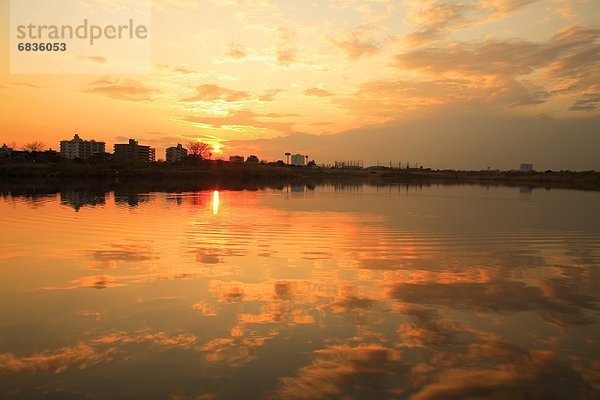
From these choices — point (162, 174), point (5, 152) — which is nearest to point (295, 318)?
point (162, 174)

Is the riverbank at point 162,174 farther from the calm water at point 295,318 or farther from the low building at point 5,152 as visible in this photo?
the calm water at point 295,318

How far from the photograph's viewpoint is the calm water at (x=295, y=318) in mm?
6816

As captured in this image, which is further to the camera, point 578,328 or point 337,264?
point 337,264

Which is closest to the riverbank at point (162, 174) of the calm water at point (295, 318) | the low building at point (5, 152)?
the low building at point (5, 152)

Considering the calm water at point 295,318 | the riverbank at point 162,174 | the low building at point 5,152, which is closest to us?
the calm water at point 295,318

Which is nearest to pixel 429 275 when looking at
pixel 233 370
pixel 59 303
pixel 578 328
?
pixel 578 328

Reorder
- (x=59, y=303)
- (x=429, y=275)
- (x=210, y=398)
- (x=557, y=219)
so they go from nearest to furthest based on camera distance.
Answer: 1. (x=210, y=398)
2. (x=59, y=303)
3. (x=429, y=275)
4. (x=557, y=219)

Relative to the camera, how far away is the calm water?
6.82 metres

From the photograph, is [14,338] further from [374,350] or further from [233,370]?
[374,350]

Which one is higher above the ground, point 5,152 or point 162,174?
point 5,152

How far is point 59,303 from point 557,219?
1232 inches

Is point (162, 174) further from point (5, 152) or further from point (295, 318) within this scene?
point (295, 318)

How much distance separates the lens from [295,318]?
9.65 metres

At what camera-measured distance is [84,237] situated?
65.8 ft
